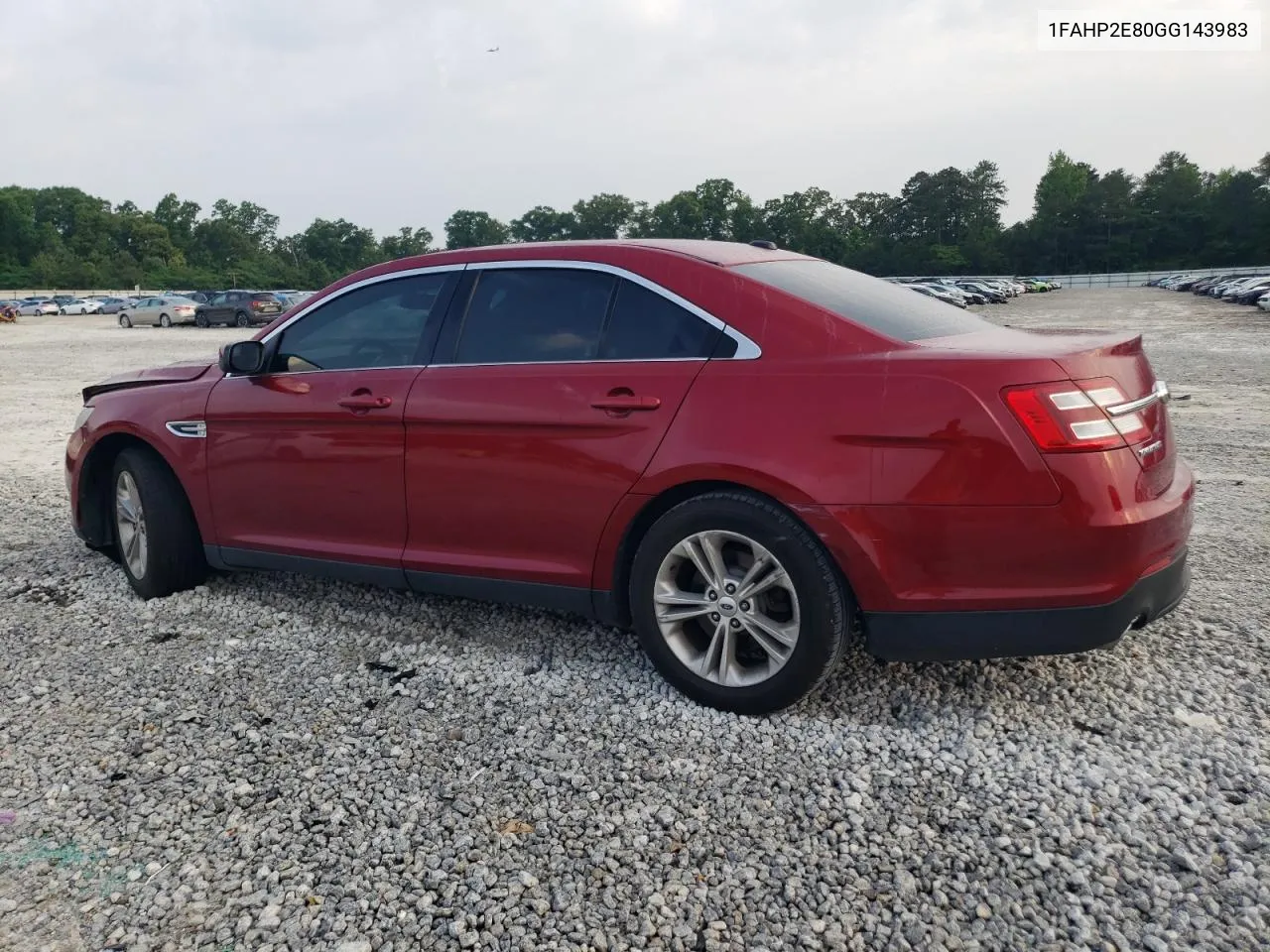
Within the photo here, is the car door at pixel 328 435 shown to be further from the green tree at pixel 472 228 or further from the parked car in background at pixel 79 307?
the green tree at pixel 472 228

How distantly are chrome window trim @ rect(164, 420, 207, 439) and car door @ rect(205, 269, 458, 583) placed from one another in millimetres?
68

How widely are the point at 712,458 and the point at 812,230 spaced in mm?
138221

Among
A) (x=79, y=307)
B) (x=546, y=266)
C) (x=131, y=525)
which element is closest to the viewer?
(x=546, y=266)

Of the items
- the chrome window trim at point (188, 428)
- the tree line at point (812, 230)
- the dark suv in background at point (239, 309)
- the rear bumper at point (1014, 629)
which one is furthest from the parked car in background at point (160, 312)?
the tree line at point (812, 230)

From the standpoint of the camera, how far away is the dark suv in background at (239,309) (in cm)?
4172

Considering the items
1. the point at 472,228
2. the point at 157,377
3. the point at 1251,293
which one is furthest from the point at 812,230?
the point at 157,377

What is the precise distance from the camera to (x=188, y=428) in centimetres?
465

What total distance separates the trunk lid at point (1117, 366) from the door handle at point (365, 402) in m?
2.08

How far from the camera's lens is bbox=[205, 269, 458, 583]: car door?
4043 millimetres

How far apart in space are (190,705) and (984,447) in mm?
2891

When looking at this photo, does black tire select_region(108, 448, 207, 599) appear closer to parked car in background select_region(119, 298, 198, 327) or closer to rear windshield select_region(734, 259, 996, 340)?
rear windshield select_region(734, 259, 996, 340)

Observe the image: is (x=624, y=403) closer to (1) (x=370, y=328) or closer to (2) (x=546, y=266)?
(2) (x=546, y=266)

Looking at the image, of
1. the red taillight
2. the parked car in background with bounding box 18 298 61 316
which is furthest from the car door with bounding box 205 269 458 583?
the parked car in background with bounding box 18 298 61 316

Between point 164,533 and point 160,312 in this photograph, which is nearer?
point 164,533
